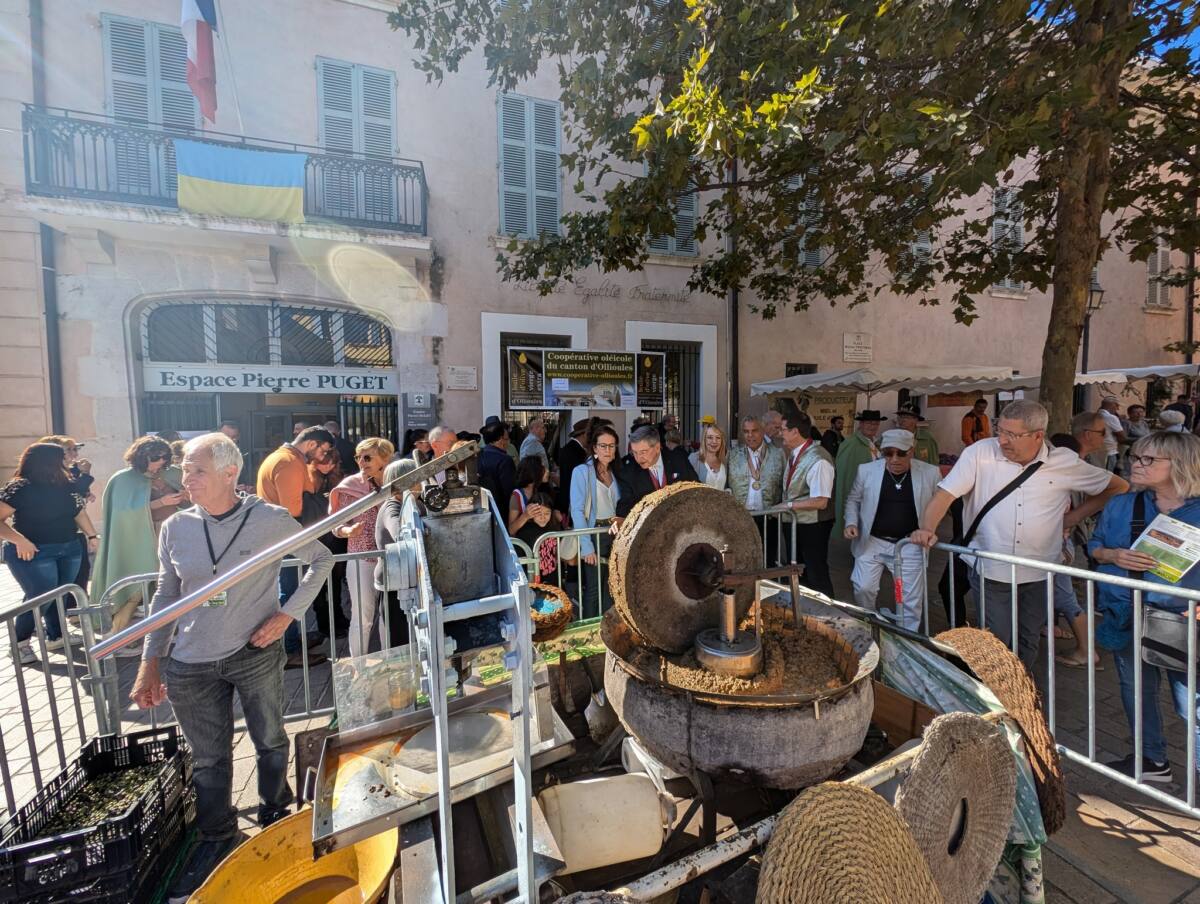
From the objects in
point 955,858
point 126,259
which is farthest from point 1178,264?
point 126,259

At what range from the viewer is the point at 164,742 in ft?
9.02

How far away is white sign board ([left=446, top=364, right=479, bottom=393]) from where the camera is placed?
32.6 ft

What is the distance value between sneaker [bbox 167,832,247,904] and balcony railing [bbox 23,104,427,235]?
8289mm

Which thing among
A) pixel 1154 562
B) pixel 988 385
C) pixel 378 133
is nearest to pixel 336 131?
pixel 378 133

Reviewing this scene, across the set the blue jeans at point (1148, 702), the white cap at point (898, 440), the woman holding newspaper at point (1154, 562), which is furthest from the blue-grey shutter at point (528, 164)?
the blue jeans at point (1148, 702)

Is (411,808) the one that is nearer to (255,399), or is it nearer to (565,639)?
(565,639)

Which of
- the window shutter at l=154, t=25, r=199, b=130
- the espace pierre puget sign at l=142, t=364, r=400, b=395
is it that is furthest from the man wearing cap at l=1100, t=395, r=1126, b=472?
the window shutter at l=154, t=25, r=199, b=130

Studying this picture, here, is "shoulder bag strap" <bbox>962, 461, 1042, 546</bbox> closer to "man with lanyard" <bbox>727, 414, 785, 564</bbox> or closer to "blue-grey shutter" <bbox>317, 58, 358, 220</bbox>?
"man with lanyard" <bbox>727, 414, 785, 564</bbox>

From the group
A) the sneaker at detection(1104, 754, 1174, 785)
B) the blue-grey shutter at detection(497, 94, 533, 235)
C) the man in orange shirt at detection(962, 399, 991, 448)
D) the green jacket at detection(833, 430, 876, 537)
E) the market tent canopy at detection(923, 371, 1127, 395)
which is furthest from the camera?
the man in orange shirt at detection(962, 399, 991, 448)

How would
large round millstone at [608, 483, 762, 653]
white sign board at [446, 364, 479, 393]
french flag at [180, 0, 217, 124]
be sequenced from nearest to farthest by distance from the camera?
large round millstone at [608, 483, 762, 653] < french flag at [180, 0, 217, 124] < white sign board at [446, 364, 479, 393]

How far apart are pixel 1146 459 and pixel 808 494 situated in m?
2.39

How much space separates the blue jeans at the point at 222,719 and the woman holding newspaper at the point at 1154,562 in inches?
166

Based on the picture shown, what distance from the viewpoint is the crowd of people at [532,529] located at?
2635 millimetres

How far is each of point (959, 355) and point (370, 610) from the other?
1512cm
